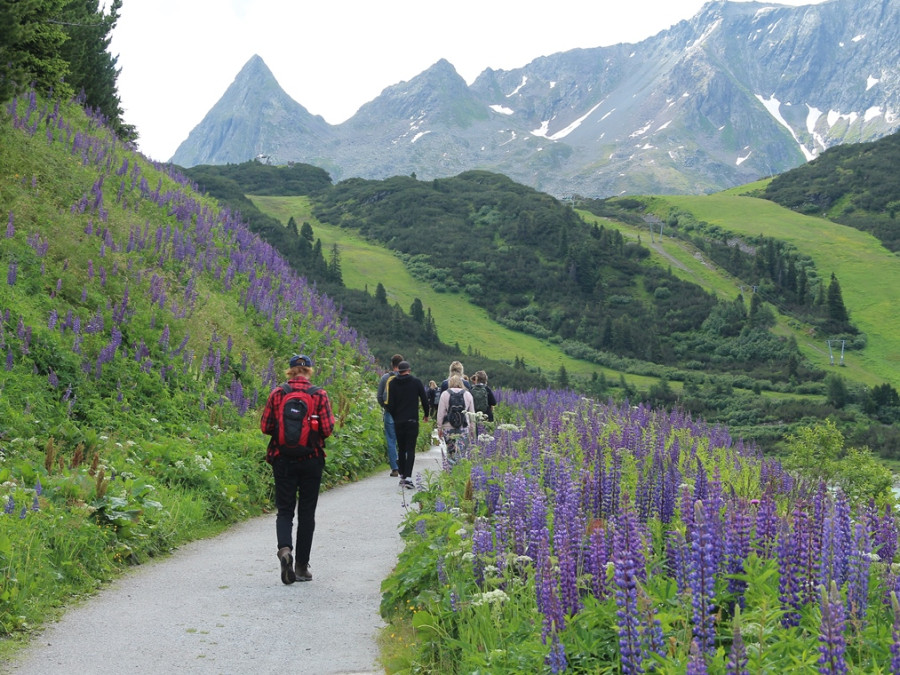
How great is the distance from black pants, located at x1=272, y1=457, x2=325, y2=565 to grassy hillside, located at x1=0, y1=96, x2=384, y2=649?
1803mm

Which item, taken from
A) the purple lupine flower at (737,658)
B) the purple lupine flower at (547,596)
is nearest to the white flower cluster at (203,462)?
the purple lupine flower at (547,596)

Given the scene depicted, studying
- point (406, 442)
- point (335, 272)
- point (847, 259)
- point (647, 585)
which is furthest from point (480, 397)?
point (847, 259)

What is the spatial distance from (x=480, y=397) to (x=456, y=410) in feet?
9.08

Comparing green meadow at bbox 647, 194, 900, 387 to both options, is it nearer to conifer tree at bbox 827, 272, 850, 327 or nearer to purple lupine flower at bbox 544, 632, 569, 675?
conifer tree at bbox 827, 272, 850, 327

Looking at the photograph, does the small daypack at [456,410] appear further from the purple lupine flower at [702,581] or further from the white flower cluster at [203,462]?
the purple lupine flower at [702,581]

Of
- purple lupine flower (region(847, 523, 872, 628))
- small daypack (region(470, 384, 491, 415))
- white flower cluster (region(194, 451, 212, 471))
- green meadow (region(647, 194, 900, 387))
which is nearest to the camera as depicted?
purple lupine flower (region(847, 523, 872, 628))

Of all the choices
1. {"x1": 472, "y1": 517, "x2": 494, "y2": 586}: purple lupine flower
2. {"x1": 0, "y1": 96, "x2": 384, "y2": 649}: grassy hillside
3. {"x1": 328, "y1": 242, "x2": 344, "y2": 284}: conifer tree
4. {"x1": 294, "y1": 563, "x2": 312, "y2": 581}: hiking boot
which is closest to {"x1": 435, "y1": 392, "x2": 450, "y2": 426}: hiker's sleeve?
{"x1": 0, "y1": 96, "x2": 384, "y2": 649}: grassy hillside

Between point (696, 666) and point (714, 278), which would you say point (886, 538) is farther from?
point (714, 278)

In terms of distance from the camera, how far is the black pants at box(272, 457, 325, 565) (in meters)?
8.53

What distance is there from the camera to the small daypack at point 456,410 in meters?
14.3

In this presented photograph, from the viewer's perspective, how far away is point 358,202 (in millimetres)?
158875

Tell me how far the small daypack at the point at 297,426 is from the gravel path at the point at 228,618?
1.39 metres

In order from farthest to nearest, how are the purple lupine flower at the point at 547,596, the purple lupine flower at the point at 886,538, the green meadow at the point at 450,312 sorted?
1. the green meadow at the point at 450,312
2. the purple lupine flower at the point at 886,538
3. the purple lupine flower at the point at 547,596

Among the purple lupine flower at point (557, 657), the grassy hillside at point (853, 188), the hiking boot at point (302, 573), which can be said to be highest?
the grassy hillside at point (853, 188)
